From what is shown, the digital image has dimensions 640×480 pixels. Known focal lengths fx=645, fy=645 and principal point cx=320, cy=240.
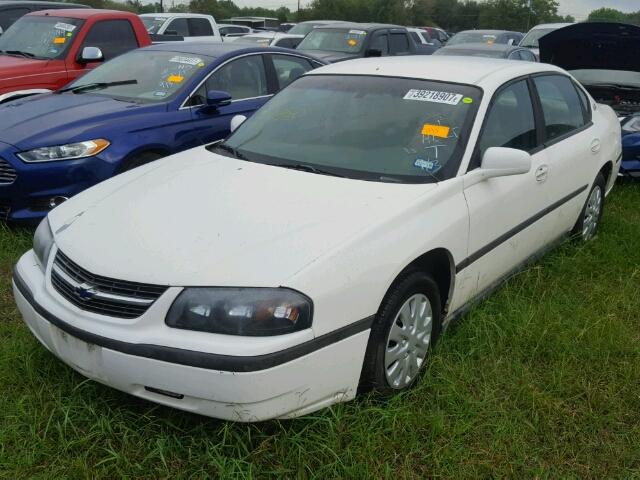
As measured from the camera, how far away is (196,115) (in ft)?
17.4

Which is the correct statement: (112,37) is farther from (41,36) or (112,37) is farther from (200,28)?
(200,28)

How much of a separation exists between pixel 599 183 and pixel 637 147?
1814 millimetres

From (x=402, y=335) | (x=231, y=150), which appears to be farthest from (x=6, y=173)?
(x=402, y=335)

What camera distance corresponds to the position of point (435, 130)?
3328 millimetres

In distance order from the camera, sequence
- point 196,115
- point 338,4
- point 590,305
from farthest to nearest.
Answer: point 338,4 < point 196,115 < point 590,305

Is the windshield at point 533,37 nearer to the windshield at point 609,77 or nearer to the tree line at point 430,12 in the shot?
the windshield at point 609,77

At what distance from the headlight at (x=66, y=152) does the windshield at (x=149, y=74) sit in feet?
2.55

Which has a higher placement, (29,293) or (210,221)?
(210,221)

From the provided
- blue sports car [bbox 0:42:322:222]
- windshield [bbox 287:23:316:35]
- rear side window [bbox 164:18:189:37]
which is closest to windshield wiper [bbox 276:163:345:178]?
blue sports car [bbox 0:42:322:222]

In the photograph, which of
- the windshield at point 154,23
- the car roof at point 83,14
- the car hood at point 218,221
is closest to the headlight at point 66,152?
the car hood at point 218,221

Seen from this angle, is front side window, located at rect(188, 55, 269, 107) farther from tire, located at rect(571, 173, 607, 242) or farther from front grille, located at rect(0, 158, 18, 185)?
tire, located at rect(571, 173, 607, 242)

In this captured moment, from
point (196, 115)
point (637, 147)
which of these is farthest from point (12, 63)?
point (637, 147)

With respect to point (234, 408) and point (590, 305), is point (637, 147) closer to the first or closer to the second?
point (590, 305)

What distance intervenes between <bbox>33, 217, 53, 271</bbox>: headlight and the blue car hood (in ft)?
5.65
